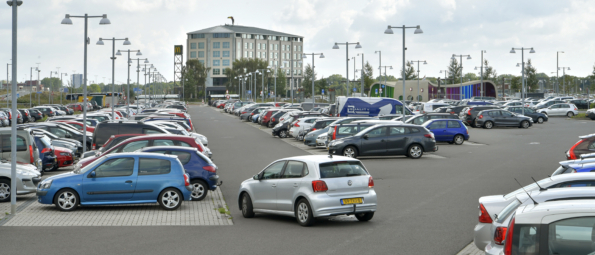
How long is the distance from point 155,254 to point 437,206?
6.98 metres

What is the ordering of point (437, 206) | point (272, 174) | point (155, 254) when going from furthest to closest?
point (437, 206)
point (272, 174)
point (155, 254)

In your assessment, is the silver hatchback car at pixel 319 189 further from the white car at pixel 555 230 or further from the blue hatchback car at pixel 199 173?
the white car at pixel 555 230

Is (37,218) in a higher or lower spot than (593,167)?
lower

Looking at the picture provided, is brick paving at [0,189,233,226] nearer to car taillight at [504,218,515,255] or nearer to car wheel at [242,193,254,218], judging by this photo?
car wheel at [242,193,254,218]

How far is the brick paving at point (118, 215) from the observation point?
40.8ft

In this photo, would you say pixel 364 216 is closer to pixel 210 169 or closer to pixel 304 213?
pixel 304 213

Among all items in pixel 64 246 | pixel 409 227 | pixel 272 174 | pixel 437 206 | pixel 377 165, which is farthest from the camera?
pixel 377 165

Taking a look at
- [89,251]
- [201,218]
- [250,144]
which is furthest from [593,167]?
[250,144]

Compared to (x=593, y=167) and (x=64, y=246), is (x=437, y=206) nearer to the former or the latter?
(x=593, y=167)

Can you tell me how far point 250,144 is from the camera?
114 ft

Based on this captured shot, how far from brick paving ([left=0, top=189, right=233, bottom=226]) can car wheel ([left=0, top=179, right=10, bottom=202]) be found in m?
0.37

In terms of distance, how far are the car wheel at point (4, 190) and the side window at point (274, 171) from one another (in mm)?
6881

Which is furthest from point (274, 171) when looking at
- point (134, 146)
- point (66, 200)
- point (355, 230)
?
point (134, 146)

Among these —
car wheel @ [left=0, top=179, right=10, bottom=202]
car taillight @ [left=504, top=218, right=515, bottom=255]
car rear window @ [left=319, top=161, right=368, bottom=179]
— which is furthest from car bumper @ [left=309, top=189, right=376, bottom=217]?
car wheel @ [left=0, top=179, right=10, bottom=202]
